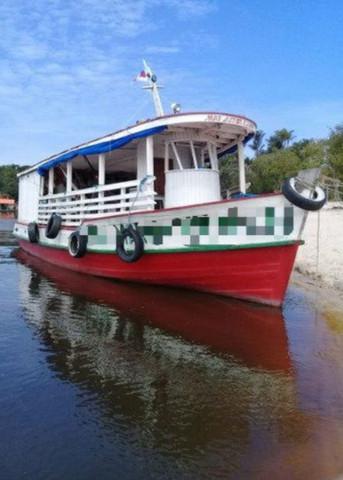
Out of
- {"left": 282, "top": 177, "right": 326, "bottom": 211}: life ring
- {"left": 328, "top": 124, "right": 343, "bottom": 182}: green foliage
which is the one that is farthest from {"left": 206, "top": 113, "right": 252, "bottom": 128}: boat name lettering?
{"left": 328, "top": 124, "right": 343, "bottom": 182}: green foliage

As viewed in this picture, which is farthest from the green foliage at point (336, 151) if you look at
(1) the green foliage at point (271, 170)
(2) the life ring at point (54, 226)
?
(2) the life ring at point (54, 226)

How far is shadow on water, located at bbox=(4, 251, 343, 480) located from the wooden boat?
72 cm

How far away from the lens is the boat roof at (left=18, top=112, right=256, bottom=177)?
35.1ft

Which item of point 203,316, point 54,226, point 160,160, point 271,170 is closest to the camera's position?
point 203,316

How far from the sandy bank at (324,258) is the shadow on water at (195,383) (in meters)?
1.93

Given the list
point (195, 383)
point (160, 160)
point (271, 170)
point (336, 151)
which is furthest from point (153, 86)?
point (271, 170)

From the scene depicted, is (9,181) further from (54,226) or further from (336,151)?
(54,226)

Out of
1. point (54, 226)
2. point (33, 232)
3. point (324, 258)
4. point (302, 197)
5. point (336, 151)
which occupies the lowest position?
point (324, 258)

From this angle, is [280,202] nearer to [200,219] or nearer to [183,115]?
[200,219]

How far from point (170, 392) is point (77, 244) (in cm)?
823

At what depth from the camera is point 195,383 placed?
19.0 feet

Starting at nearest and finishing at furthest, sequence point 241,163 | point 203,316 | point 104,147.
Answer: point 203,316, point 104,147, point 241,163

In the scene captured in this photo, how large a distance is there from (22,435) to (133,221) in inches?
278

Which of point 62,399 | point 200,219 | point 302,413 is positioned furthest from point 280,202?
point 62,399
